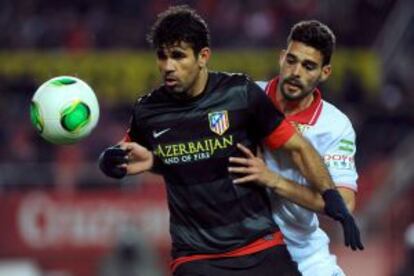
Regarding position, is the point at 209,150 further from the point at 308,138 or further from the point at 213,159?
the point at 308,138

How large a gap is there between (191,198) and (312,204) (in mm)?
653

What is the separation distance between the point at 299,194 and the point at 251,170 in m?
0.35

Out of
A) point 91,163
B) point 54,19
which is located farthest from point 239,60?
point 91,163

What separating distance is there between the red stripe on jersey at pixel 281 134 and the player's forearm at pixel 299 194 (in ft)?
0.64

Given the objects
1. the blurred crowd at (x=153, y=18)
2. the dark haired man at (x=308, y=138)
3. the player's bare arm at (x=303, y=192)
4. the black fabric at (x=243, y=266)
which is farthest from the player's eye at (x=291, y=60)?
the blurred crowd at (x=153, y=18)

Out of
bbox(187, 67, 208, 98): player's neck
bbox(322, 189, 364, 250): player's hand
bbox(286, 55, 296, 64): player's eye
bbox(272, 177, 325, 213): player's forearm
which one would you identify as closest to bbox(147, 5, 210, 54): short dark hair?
bbox(187, 67, 208, 98): player's neck

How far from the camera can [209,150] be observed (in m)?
6.33

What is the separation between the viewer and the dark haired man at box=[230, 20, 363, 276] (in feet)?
21.6

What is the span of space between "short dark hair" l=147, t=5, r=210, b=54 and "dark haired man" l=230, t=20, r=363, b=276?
1.85ft

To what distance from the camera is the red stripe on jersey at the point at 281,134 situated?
20.9 ft

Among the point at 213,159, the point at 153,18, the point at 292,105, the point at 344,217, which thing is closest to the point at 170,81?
the point at 213,159

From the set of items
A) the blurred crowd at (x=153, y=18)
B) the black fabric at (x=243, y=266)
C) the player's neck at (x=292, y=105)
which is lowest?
the black fabric at (x=243, y=266)

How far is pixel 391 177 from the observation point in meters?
14.7

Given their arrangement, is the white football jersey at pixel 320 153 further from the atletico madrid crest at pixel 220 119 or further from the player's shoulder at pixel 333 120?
the atletico madrid crest at pixel 220 119
